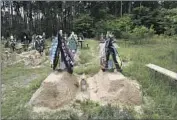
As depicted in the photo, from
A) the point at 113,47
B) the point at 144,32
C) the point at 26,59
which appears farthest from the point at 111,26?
the point at 113,47

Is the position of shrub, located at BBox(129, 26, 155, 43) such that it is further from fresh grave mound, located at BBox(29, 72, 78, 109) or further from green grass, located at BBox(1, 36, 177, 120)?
fresh grave mound, located at BBox(29, 72, 78, 109)

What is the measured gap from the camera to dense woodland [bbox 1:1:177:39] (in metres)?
25.0

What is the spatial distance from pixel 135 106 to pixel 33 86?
2.72 meters

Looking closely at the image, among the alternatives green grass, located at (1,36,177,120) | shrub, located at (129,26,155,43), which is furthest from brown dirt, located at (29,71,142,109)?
shrub, located at (129,26,155,43)

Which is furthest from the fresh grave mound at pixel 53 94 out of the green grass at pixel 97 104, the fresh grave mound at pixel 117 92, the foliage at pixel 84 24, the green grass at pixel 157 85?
the foliage at pixel 84 24

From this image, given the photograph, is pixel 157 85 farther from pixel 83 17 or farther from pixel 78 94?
pixel 83 17

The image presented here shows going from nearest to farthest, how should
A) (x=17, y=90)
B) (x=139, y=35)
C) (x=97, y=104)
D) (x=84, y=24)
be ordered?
1. (x=97, y=104)
2. (x=17, y=90)
3. (x=139, y=35)
4. (x=84, y=24)

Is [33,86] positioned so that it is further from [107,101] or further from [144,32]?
[144,32]

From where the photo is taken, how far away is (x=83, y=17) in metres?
25.7

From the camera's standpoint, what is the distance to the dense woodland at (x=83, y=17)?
82.1ft

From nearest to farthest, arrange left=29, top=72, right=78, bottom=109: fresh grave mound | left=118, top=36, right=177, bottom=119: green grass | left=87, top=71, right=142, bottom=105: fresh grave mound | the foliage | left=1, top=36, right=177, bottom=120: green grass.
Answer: left=1, top=36, right=177, bottom=120: green grass < left=118, top=36, right=177, bottom=119: green grass < left=29, top=72, right=78, bottom=109: fresh grave mound < left=87, top=71, right=142, bottom=105: fresh grave mound < the foliage

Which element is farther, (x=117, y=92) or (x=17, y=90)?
(x=17, y=90)

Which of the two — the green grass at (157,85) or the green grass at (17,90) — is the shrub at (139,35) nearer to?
the green grass at (157,85)

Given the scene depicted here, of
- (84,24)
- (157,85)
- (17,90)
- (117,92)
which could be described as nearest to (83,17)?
(84,24)
